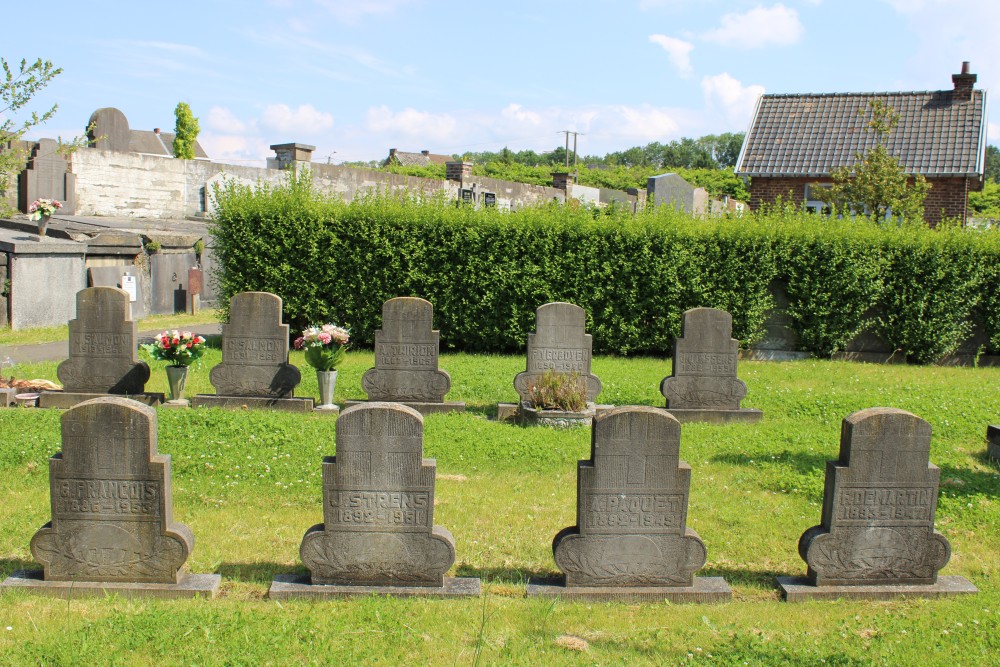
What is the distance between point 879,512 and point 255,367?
8.39m

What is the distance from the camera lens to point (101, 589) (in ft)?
19.5

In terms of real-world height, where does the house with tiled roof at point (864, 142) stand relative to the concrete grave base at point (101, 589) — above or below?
above

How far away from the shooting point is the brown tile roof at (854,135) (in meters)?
25.9

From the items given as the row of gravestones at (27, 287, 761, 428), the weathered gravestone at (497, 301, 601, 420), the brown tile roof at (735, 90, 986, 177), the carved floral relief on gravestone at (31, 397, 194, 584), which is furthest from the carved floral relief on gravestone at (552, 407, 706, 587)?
the brown tile roof at (735, 90, 986, 177)

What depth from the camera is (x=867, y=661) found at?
198 inches

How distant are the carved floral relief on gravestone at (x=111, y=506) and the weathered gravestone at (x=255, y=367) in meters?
6.18

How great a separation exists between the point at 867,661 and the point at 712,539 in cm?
247

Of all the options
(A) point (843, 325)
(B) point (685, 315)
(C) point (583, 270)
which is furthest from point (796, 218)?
(B) point (685, 315)

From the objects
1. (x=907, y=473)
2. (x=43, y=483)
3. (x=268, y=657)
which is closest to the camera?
(x=268, y=657)

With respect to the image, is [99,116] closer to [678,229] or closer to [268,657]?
Answer: [678,229]

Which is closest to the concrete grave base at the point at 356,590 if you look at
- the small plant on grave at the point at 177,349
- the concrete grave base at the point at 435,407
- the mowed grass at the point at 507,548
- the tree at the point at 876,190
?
the mowed grass at the point at 507,548

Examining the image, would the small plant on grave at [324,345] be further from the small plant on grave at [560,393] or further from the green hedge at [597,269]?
the green hedge at [597,269]

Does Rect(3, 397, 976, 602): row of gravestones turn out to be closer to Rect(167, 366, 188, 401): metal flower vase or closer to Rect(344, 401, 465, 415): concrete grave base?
Rect(344, 401, 465, 415): concrete grave base

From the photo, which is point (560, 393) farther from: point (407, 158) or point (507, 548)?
point (407, 158)
